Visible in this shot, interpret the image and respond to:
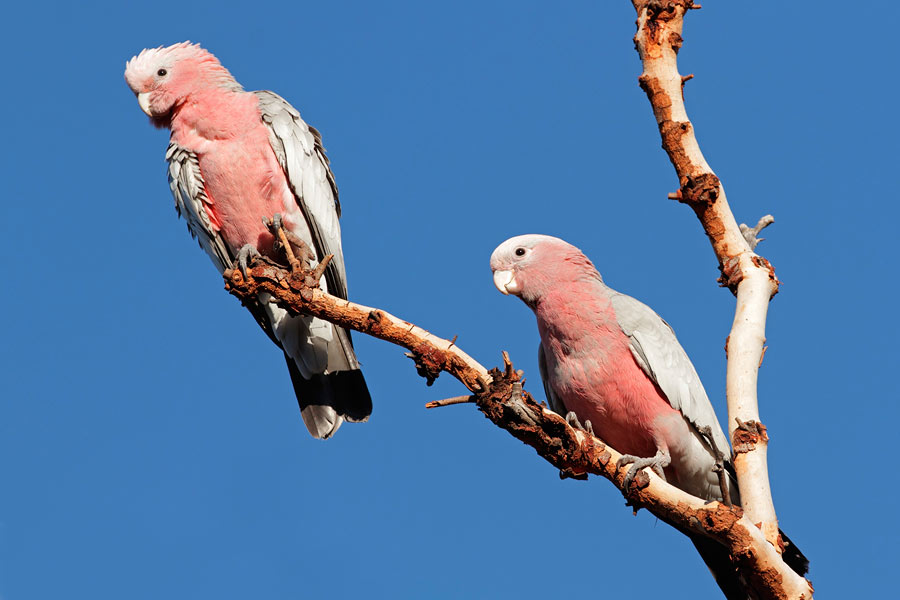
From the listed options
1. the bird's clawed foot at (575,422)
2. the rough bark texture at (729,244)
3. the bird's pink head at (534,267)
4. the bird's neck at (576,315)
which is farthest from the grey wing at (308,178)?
the rough bark texture at (729,244)

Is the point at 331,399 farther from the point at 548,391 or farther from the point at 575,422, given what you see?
the point at 575,422

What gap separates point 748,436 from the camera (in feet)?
20.4

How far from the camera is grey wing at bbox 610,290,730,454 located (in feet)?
22.7

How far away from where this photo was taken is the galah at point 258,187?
325 inches

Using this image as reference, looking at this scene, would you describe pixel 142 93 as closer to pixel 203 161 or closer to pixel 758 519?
pixel 203 161

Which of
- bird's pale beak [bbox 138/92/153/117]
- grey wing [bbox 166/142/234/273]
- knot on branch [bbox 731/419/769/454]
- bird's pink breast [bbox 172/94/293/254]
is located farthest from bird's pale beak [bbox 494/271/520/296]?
bird's pale beak [bbox 138/92/153/117]

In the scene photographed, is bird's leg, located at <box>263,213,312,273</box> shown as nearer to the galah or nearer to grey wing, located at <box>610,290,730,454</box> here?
the galah

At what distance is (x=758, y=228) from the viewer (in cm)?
736

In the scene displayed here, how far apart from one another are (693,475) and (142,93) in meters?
5.99

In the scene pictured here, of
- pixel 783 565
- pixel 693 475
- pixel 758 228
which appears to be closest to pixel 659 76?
pixel 758 228

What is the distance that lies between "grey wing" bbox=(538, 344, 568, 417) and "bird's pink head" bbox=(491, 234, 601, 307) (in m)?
0.53

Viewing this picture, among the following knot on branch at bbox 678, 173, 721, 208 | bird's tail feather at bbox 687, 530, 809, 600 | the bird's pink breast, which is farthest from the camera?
the bird's pink breast

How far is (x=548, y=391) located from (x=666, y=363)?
1.10 meters

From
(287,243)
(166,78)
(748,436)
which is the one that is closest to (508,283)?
(287,243)
